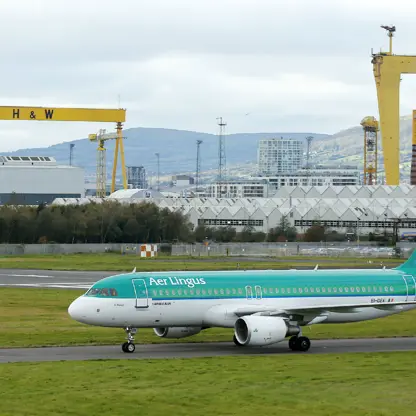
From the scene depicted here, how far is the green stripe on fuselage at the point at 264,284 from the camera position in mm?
39156

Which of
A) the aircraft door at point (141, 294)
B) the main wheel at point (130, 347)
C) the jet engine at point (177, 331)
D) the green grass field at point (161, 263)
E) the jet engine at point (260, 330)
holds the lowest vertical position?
the main wheel at point (130, 347)

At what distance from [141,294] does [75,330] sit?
984 centimetres

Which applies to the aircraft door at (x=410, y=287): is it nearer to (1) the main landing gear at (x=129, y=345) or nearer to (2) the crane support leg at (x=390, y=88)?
(1) the main landing gear at (x=129, y=345)

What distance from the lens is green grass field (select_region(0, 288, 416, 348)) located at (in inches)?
1698

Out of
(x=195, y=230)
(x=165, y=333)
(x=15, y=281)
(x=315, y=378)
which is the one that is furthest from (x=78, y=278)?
(x=195, y=230)

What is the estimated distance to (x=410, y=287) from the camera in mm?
43469

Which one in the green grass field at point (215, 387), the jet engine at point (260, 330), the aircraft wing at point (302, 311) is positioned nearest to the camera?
the green grass field at point (215, 387)

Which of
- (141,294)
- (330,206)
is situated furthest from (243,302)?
(330,206)

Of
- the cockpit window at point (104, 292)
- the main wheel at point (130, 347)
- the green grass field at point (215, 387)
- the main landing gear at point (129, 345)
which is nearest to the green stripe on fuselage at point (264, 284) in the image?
the cockpit window at point (104, 292)

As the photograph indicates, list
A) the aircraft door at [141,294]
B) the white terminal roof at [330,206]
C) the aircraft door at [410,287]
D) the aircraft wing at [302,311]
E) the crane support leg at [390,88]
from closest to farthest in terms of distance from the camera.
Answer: the aircraft door at [141,294]
the aircraft wing at [302,311]
the aircraft door at [410,287]
the white terminal roof at [330,206]
the crane support leg at [390,88]

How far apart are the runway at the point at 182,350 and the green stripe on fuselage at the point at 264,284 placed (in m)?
2.21

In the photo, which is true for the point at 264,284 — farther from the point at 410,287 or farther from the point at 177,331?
the point at 410,287

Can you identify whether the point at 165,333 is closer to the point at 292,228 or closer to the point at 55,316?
the point at 55,316

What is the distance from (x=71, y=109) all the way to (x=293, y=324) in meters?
164
